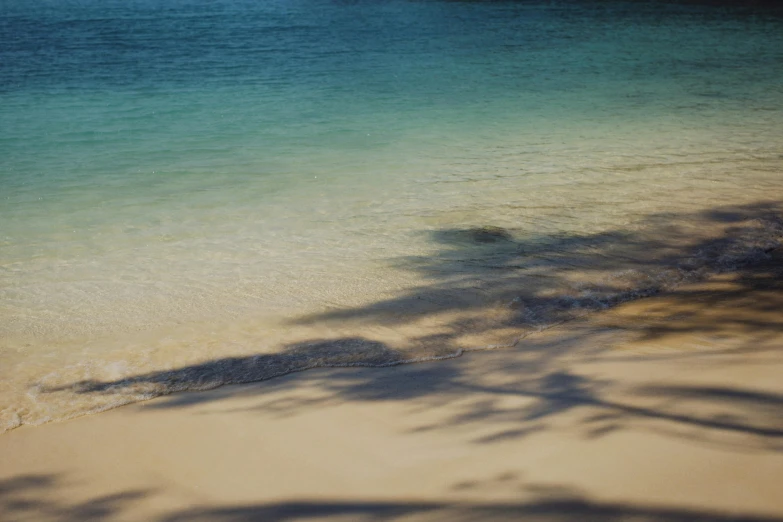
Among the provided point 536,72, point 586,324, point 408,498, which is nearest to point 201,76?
point 536,72

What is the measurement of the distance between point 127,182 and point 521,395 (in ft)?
22.5

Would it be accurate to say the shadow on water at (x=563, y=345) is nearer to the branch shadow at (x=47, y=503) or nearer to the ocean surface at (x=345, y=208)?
the ocean surface at (x=345, y=208)

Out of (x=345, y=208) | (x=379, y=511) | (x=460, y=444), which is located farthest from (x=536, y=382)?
(x=345, y=208)

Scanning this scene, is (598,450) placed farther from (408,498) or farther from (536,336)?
(536,336)

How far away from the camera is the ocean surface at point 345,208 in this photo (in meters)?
4.39

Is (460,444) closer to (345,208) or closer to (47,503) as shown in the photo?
(47,503)

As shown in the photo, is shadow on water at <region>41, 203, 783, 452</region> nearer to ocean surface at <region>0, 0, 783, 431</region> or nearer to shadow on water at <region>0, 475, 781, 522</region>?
ocean surface at <region>0, 0, 783, 431</region>

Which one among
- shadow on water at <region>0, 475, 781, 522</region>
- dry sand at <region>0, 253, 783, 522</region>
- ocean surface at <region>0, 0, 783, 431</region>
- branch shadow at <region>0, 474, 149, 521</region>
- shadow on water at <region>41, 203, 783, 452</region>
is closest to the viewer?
shadow on water at <region>0, 475, 781, 522</region>

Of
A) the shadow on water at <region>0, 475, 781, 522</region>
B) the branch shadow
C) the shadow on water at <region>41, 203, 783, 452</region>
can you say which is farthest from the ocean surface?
the shadow on water at <region>0, 475, 781, 522</region>

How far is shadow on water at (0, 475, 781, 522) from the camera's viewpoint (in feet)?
8.40

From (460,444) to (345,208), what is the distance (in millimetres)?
4585

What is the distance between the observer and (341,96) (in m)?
14.9

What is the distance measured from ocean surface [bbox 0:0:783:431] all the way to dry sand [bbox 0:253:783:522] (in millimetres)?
344

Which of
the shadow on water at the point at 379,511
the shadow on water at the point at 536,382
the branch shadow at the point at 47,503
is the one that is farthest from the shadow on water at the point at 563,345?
the branch shadow at the point at 47,503
